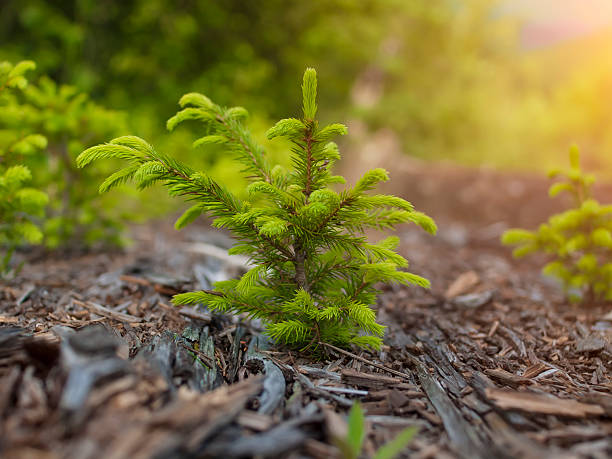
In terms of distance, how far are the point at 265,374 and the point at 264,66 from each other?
800 centimetres

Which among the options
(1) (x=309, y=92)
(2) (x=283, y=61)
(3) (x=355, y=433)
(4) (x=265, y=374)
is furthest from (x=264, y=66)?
(3) (x=355, y=433)

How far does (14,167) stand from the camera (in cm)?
274

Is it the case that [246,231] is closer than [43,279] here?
Yes

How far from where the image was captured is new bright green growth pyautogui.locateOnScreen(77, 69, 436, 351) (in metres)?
2.02

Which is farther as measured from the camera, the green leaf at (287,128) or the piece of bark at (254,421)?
the green leaf at (287,128)

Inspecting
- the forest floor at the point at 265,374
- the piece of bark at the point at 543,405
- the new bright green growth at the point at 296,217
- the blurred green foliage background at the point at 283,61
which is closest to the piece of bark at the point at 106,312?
the forest floor at the point at 265,374

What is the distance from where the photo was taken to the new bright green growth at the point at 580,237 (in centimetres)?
314

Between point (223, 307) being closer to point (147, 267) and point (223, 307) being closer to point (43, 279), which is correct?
point (147, 267)

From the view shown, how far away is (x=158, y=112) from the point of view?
877 centimetres

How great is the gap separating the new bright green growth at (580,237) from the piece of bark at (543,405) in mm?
1711

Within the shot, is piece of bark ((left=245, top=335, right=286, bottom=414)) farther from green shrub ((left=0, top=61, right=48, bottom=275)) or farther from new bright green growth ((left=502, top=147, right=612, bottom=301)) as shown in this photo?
new bright green growth ((left=502, top=147, right=612, bottom=301))

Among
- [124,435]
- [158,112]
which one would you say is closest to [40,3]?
[158,112]

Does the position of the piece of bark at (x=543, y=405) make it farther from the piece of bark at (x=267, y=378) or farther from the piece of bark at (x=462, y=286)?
the piece of bark at (x=462, y=286)

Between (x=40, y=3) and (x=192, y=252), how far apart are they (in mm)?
7698
